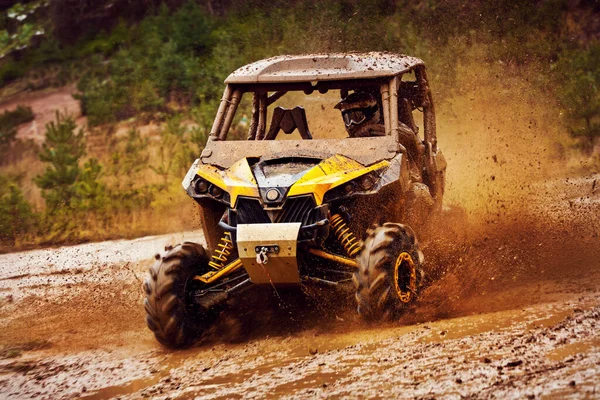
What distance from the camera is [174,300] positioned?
281 inches

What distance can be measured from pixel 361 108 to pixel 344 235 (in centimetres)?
206

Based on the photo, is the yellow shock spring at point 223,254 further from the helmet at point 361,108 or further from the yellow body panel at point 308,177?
the helmet at point 361,108

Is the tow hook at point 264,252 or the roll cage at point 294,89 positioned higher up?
the roll cage at point 294,89

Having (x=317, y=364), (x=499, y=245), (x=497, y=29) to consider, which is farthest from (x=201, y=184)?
(x=497, y=29)

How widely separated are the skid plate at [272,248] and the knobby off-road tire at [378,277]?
49 centimetres

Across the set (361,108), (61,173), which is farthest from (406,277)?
(61,173)

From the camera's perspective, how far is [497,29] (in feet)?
58.9

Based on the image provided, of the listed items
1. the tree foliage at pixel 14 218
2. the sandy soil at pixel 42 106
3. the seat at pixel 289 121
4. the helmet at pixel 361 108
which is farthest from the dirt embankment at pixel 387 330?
the sandy soil at pixel 42 106

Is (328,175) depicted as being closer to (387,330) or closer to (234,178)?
(234,178)

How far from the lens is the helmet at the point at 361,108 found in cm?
865

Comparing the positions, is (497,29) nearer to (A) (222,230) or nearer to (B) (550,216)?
(B) (550,216)

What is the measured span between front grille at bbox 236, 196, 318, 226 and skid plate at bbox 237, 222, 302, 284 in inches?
6.1

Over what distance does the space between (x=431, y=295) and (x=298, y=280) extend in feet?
4.39

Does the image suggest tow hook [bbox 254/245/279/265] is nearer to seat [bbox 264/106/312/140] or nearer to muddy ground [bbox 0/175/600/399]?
muddy ground [bbox 0/175/600/399]
